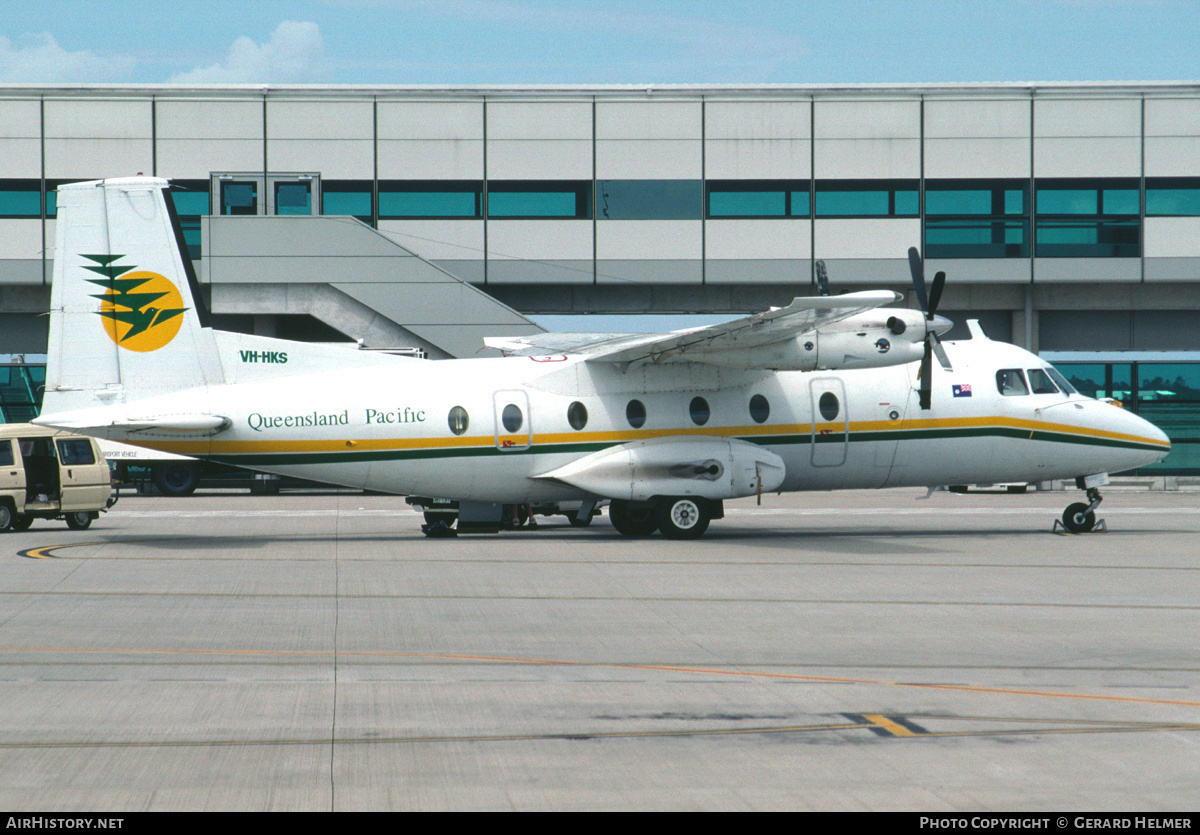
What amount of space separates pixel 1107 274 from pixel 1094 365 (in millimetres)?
3603

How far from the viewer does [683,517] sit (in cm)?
2250

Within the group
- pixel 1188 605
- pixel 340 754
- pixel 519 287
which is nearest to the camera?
pixel 340 754

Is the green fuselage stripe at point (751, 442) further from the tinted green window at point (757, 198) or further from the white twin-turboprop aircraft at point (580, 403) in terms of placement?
the tinted green window at point (757, 198)

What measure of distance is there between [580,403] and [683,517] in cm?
298

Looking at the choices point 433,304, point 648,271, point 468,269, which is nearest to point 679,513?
point 433,304

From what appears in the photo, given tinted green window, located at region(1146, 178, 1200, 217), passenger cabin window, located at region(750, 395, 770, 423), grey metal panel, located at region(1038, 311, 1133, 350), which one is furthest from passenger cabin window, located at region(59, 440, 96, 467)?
tinted green window, located at region(1146, 178, 1200, 217)

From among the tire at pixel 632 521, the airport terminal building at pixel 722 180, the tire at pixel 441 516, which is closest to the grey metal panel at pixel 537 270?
the airport terminal building at pixel 722 180

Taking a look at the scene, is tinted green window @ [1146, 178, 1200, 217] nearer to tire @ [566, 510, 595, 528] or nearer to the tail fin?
tire @ [566, 510, 595, 528]

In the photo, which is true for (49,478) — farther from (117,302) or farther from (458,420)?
(458,420)

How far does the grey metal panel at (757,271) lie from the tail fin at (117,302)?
2779 centimetres

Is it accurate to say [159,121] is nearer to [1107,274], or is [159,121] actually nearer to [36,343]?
[36,343]

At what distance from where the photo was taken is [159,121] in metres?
45.1
